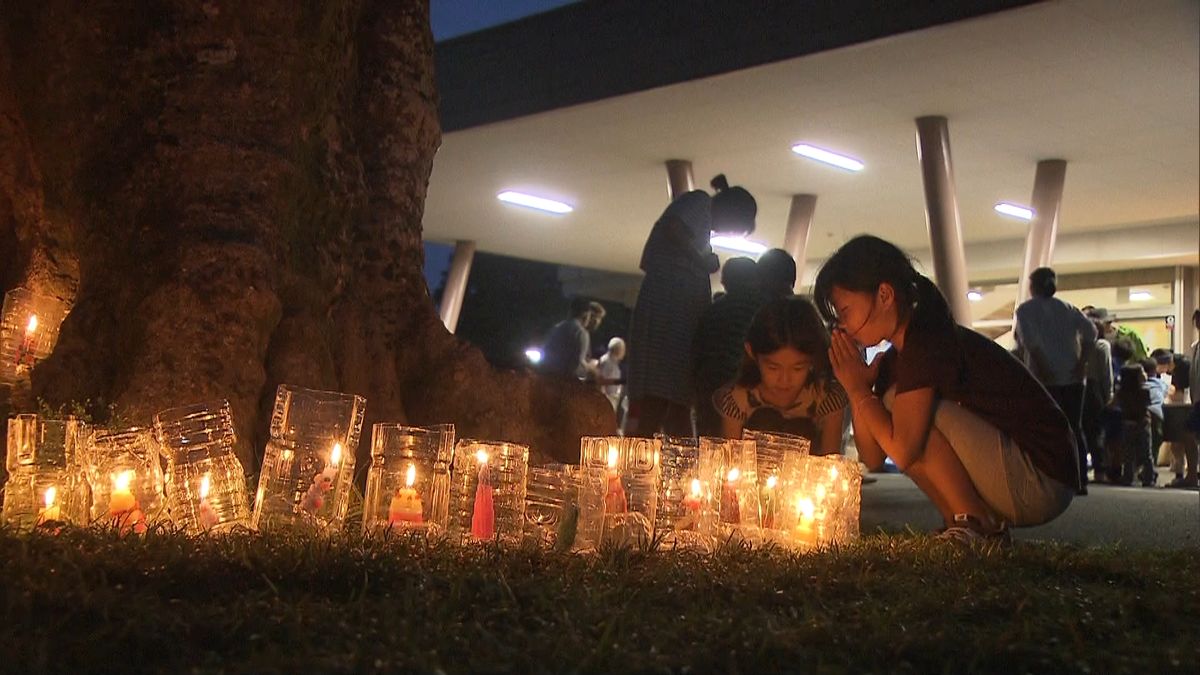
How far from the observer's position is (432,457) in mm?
3893

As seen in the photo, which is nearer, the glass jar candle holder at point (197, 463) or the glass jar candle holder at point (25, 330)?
the glass jar candle holder at point (197, 463)

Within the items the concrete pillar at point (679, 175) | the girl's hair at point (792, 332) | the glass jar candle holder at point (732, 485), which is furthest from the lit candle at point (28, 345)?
the concrete pillar at point (679, 175)

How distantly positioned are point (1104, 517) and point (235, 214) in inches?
266

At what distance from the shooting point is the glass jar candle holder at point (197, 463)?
3.64 metres

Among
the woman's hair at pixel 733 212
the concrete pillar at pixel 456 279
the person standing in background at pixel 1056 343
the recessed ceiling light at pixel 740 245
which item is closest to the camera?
the woman's hair at pixel 733 212

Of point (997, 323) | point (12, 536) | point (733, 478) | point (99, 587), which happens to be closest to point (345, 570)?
point (99, 587)

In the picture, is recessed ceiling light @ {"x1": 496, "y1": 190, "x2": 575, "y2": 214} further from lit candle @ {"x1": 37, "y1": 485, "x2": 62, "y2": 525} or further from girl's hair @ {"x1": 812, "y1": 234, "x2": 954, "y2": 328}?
lit candle @ {"x1": 37, "y1": 485, "x2": 62, "y2": 525}

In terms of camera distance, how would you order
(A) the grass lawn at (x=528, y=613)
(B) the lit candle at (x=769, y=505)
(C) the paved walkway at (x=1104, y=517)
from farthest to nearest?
(C) the paved walkway at (x=1104, y=517)
(B) the lit candle at (x=769, y=505)
(A) the grass lawn at (x=528, y=613)

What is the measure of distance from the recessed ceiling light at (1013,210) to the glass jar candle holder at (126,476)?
1847 centimetres

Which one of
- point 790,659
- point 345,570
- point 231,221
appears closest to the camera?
point 790,659

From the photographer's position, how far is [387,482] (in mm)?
3846

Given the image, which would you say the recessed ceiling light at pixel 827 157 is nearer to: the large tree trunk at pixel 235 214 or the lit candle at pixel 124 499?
the large tree trunk at pixel 235 214

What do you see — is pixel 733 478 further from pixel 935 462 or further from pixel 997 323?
pixel 997 323

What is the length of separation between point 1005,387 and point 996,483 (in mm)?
419
